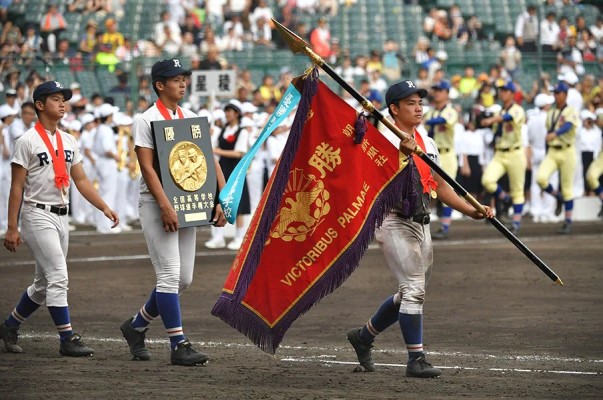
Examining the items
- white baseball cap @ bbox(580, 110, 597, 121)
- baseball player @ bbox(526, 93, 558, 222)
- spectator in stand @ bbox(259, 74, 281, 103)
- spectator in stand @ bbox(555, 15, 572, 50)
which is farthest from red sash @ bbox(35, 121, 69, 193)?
spectator in stand @ bbox(555, 15, 572, 50)

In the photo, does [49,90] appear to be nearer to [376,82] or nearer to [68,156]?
[68,156]

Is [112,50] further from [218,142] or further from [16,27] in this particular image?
[218,142]

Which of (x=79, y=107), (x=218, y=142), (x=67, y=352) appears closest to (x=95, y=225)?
(x=79, y=107)

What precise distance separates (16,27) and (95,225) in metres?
5.68

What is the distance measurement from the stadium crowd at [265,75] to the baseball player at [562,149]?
1.67 m

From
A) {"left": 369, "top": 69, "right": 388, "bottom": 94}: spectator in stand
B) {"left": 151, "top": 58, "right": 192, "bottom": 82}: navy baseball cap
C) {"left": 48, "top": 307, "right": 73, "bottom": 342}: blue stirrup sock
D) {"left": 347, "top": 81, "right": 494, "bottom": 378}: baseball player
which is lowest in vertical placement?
{"left": 48, "top": 307, "right": 73, "bottom": 342}: blue stirrup sock

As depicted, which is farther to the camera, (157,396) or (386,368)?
(386,368)

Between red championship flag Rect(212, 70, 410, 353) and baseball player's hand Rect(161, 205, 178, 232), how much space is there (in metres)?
0.80

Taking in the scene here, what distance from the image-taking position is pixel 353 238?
894 cm

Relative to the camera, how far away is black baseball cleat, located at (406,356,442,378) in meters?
8.80

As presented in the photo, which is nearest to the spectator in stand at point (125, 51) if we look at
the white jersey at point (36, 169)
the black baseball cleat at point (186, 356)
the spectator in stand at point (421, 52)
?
the spectator in stand at point (421, 52)

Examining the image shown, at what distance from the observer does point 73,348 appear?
990 cm

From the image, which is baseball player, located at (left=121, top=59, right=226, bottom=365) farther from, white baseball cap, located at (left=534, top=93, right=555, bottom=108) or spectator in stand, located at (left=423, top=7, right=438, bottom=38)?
spectator in stand, located at (left=423, top=7, right=438, bottom=38)

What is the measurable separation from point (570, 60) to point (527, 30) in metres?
2.32
